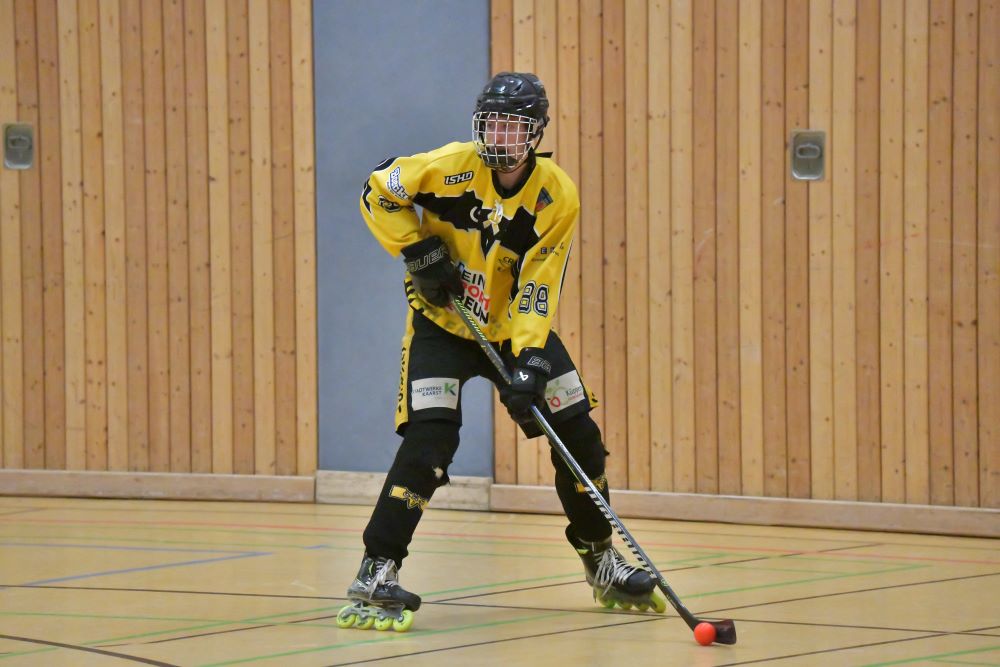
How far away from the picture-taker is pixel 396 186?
4.53 meters

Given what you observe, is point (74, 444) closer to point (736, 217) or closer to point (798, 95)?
point (736, 217)

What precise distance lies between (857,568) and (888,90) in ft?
7.49

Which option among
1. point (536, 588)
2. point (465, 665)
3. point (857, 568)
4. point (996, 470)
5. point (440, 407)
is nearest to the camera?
point (465, 665)

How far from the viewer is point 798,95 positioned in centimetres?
645

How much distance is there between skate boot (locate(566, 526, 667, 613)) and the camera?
4.61 meters

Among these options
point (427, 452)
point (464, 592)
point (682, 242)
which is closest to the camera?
point (427, 452)

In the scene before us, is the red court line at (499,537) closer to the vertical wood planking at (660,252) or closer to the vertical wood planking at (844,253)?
the vertical wood planking at (844,253)

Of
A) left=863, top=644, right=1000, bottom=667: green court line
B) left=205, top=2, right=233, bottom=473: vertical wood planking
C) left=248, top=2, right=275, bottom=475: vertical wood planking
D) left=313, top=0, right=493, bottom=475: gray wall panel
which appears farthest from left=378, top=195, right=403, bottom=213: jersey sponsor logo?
left=205, top=2, right=233, bottom=473: vertical wood planking

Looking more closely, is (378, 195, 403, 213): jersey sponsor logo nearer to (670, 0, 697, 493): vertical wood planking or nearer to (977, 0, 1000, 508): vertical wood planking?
(670, 0, 697, 493): vertical wood planking

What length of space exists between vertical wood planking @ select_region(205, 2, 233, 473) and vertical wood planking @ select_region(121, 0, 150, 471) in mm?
381

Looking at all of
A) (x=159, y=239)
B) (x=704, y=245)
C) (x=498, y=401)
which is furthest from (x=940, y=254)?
(x=159, y=239)

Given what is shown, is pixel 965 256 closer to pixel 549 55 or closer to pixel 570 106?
pixel 570 106

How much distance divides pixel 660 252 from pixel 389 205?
7.83 ft

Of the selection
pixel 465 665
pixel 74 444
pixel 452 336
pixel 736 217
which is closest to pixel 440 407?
pixel 452 336
